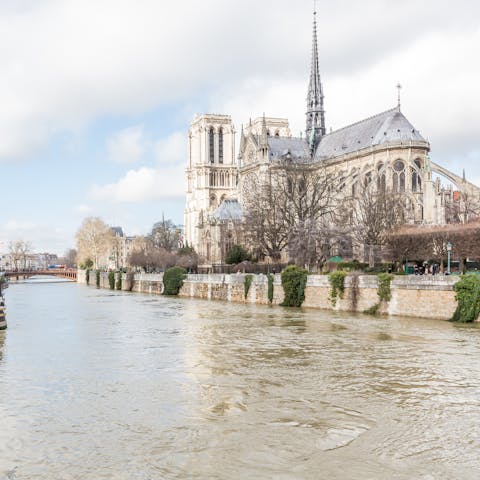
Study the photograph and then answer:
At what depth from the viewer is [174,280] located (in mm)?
58188

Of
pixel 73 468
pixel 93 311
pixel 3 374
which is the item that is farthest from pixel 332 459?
pixel 93 311

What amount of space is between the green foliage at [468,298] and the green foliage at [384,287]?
453 centimetres

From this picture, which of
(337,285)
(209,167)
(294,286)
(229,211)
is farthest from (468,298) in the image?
(209,167)

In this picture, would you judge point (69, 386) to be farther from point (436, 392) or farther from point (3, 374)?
point (436, 392)

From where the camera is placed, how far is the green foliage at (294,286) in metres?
38.6

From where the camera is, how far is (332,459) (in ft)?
33.3

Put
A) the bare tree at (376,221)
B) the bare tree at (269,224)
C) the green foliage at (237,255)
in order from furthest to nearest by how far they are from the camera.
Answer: the green foliage at (237,255)
the bare tree at (269,224)
the bare tree at (376,221)

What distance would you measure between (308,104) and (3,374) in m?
71.8

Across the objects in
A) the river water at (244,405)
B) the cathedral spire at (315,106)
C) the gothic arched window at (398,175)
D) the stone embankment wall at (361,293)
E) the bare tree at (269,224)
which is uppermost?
the cathedral spire at (315,106)

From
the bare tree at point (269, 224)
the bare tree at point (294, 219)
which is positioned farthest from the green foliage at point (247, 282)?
the bare tree at point (269, 224)

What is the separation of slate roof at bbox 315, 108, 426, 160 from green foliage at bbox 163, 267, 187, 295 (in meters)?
24.1

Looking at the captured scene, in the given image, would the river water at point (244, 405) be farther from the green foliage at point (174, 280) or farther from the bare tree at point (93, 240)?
the bare tree at point (93, 240)

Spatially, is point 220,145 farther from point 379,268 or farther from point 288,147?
point 379,268

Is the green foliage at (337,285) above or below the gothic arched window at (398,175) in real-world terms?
below
